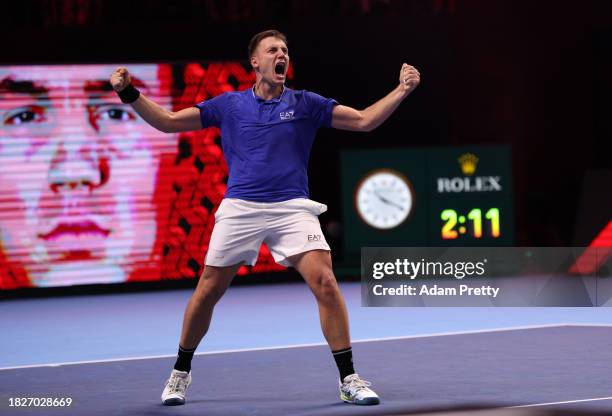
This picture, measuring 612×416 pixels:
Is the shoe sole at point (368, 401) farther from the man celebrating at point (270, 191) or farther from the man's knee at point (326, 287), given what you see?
the man's knee at point (326, 287)

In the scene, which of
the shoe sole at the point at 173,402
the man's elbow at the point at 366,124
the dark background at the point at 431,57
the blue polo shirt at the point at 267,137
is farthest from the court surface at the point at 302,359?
the dark background at the point at 431,57

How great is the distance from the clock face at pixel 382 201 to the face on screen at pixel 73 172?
2.12m

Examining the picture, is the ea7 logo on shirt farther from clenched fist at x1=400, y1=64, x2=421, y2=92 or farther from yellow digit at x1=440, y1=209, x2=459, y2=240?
yellow digit at x1=440, y1=209, x2=459, y2=240

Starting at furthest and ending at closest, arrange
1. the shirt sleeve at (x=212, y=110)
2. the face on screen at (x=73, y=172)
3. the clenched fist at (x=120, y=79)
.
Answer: the face on screen at (x=73, y=172) < the shirt sleeve at (x=212, y=110) < the clenched fist at (x=120, y=79)

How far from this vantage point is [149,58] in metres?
12.0

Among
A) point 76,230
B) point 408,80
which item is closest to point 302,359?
point 408,80

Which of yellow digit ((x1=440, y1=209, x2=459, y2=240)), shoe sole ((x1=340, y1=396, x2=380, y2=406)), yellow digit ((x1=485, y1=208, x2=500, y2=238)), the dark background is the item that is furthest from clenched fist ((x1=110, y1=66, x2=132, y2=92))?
yellow digit ((x1=485, y1=208, x2=500, y2=238))

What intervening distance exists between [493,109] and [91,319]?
565 centimetres

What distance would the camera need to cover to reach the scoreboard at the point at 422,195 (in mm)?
11898

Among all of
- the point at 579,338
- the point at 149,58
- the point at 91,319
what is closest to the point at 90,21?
the point at 149,58

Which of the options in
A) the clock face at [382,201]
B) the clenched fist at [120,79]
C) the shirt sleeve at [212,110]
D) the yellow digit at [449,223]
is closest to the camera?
the clenched fist at [120,79]

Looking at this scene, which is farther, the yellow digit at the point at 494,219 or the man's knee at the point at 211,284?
the yellow digit at the point at 494,219

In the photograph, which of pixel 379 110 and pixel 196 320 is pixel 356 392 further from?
pixel 379 110

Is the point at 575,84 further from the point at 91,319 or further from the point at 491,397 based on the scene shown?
the point at 491,397
